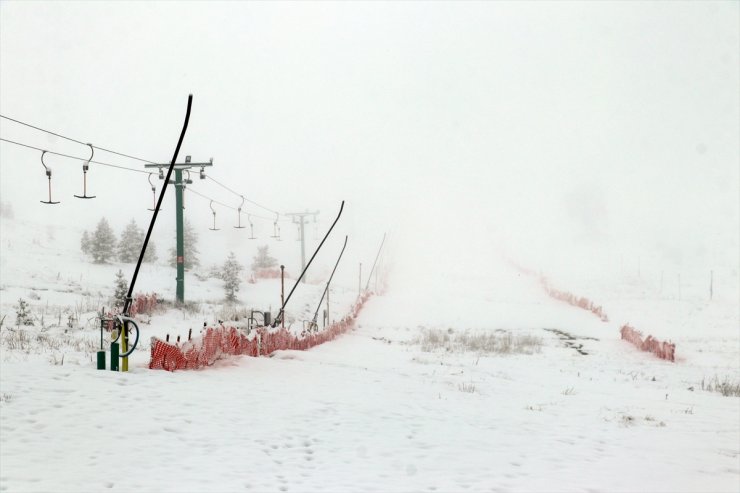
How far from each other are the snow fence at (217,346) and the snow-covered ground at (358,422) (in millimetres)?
405

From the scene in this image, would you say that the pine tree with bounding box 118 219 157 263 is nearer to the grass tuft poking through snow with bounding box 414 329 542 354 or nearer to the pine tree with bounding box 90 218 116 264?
the pine tree with bounding box 90 218 116 264

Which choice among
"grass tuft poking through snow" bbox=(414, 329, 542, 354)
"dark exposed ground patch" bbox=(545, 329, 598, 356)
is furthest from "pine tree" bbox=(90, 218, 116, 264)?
"dark exposed ground patch" bbox=(545, 329, 598, 356)

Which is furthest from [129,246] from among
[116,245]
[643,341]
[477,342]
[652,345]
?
[652,345]

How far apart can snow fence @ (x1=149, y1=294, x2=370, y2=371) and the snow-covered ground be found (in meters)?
0.40

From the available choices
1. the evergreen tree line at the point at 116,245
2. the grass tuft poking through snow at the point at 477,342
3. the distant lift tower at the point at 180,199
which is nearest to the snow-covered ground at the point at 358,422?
the grass tuft poking through snow at the point at 477,342

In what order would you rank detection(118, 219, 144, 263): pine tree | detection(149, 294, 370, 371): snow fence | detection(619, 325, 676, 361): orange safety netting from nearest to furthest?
detection(149, 294, 370, 371): snow fence → detection(619, 325, 676, 361): orange safety netting → detection(118, 219, 144, 263): pine tree

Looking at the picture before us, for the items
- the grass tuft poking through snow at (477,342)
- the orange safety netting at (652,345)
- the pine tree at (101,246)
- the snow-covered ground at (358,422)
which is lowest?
the grass tuft poking through snow at (477,342)

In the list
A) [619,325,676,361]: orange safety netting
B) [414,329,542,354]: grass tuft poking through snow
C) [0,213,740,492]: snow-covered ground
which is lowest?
[414,329,542,354]: grass tuft poking through snow

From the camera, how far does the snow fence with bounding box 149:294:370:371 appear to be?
11.6m

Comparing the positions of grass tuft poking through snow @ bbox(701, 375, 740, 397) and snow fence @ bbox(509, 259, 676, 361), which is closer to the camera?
grass tuft poking through snow @ bbox(701, 375, 740, 397)

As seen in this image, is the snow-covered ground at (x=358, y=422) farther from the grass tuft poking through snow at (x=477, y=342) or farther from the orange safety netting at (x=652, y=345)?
the grass tuft poking through snow at (x=477, y=342)

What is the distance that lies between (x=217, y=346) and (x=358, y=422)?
531 cm

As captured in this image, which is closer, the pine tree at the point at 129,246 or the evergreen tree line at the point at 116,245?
the evergreen tree line at the point at 116,245

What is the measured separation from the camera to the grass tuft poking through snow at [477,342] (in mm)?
21922
